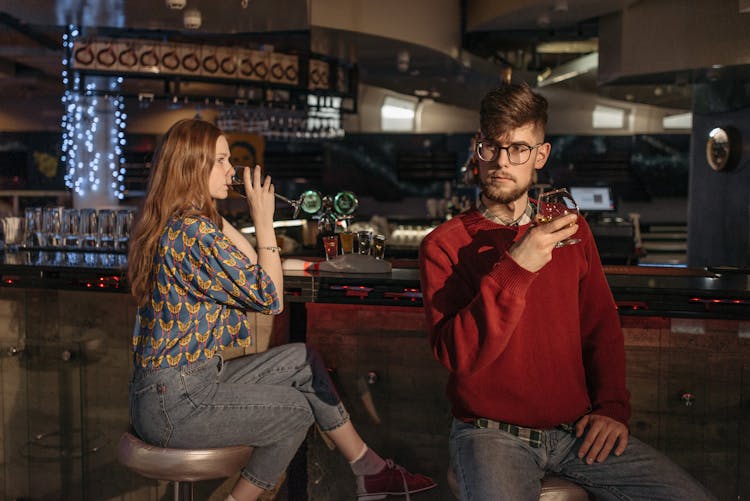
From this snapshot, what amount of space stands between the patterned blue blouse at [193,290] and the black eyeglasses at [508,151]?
742 mm

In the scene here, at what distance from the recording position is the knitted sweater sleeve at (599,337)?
2.14m

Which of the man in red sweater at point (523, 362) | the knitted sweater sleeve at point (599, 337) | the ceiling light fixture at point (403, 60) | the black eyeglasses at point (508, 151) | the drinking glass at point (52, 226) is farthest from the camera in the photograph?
the ceiling light fixture at point (403, 60)

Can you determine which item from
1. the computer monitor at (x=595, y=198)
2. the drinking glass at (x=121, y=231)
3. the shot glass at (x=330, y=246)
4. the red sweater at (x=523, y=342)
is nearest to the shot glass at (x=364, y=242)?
the shot glass at (x=330, y=246)

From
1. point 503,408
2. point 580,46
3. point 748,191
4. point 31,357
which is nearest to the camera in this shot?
point 503,408

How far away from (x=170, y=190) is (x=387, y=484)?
1.23 meters

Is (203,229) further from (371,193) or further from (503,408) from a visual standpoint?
(371,193)

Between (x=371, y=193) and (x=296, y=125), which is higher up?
(x=296, y=125)

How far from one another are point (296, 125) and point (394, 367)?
4700mm

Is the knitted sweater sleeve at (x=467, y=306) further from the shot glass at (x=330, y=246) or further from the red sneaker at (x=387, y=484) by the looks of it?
the shot glass at (x=330, y=246)

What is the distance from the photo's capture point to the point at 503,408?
6.65 ft

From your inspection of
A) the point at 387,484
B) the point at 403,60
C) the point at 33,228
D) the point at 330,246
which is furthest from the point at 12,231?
the point at 403,60

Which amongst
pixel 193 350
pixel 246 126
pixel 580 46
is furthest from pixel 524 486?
pixel 580 46

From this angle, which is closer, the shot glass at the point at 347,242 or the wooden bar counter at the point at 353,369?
the wooden bar counter at the point at 353,369

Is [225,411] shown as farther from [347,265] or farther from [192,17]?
[192,17]
